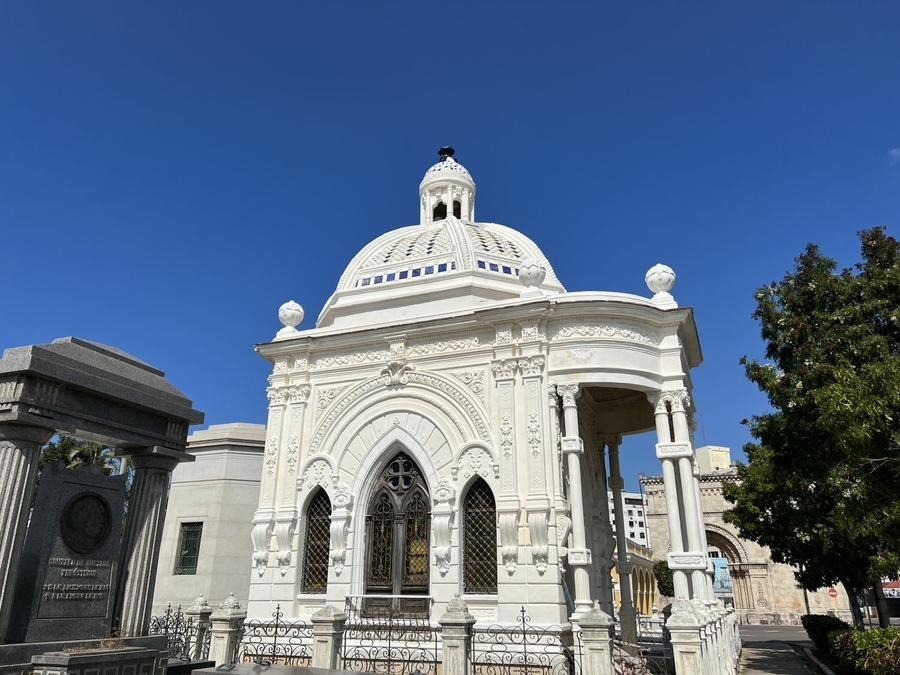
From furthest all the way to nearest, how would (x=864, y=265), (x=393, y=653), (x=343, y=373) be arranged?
(x=343, y=373), (x=864, y=265), (x=393, y=653)

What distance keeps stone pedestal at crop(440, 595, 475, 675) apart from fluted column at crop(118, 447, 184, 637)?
13.5 ft

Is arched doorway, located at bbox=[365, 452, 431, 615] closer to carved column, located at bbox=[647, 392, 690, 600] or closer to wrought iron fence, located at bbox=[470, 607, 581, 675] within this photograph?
wrought iron fence, located at bbox=[470, 607, 581, 675]

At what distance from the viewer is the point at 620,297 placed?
1465cm

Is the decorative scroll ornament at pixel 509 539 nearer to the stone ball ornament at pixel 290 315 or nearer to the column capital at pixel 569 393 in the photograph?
the column capital at pixel 569 393

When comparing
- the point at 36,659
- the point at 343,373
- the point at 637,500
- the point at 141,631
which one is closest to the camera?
the point at 36,659

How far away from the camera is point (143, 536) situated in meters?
8.55

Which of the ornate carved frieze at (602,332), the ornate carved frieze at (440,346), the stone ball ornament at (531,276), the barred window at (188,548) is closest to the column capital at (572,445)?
the ornate carved frieze at (602,332)

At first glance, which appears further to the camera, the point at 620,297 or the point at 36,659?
the point at 620,297

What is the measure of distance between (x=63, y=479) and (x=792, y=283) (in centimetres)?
1536

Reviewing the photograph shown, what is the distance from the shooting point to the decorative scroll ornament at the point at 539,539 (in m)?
12.8

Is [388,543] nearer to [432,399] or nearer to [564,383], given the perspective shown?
[432,399]

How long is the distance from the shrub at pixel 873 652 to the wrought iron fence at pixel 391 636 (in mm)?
7785

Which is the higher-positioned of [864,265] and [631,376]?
[864,265]

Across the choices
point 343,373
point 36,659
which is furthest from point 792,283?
point 36,659
